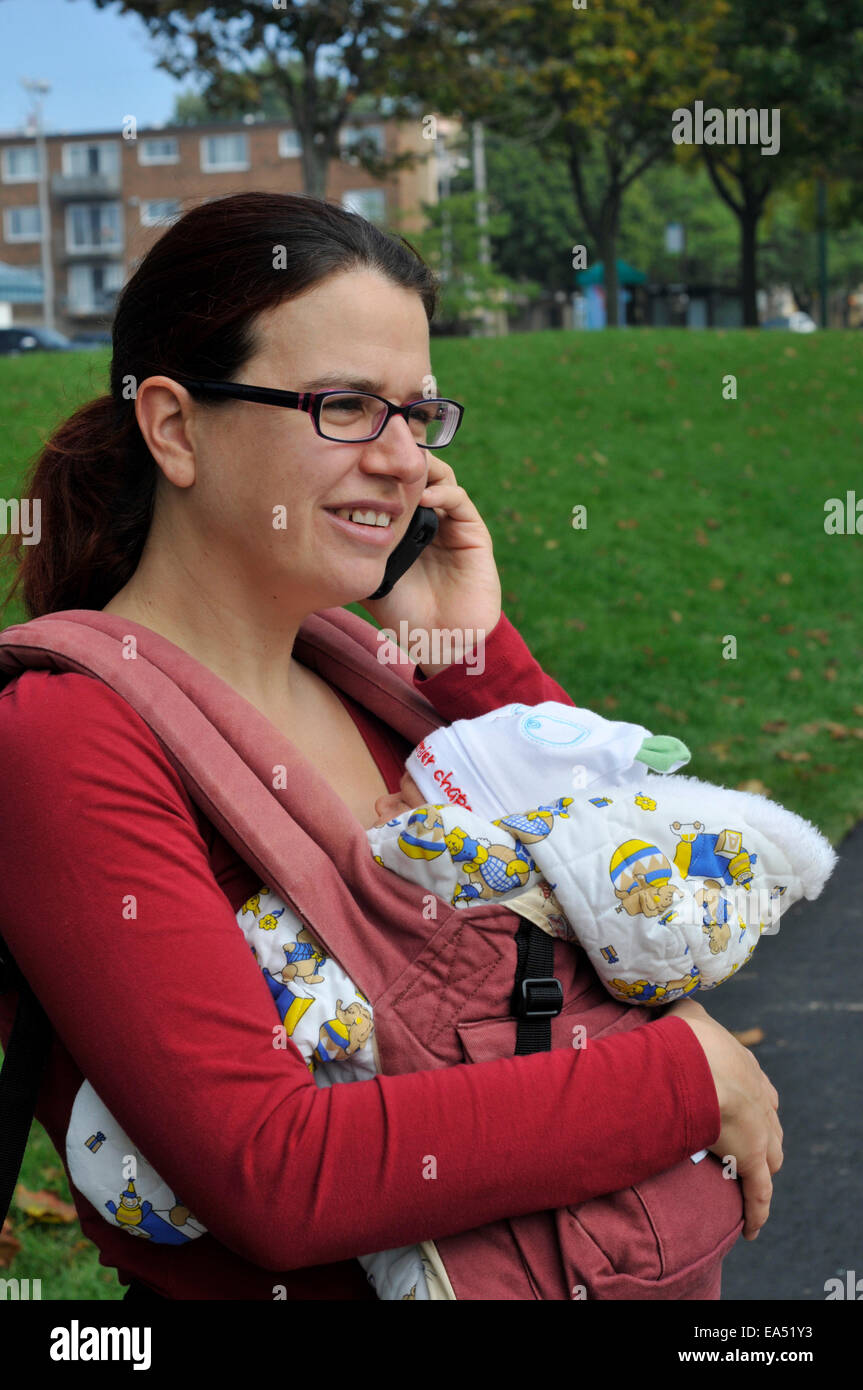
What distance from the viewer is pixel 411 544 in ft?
7.49

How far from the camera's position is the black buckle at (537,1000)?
158cm

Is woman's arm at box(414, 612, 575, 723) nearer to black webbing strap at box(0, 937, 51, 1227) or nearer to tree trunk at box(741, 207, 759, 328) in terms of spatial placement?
black webbing strap at box(0, 937, 51, 1227)

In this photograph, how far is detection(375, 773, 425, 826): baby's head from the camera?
197 cm

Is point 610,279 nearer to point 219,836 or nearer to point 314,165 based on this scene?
point 314,165

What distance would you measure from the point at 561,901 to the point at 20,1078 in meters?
0.67

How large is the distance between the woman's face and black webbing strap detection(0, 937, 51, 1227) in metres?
0.60

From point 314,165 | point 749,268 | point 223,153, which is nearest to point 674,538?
point 314,165

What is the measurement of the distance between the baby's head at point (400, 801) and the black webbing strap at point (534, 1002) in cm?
41

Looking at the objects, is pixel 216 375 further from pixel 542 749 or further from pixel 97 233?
pixel 97 233

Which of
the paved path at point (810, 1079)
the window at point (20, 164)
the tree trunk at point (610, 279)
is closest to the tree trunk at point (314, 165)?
the tree trunk at point (610, 279)
